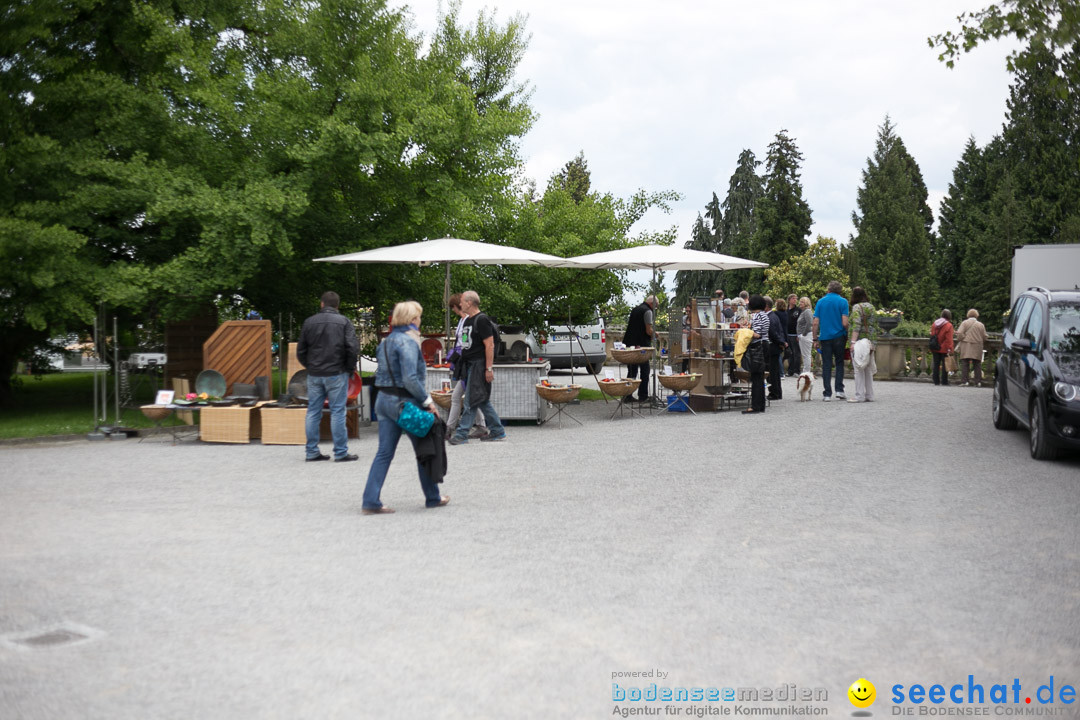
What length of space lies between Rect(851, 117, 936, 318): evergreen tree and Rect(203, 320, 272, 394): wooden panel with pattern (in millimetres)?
51710

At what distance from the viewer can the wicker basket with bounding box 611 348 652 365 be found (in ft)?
56.7

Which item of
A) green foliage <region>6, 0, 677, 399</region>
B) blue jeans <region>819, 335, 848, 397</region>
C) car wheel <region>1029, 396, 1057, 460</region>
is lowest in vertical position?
car wheel <region>1029, 396, 1057, 460</region>

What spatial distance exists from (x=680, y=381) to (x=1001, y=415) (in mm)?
4938

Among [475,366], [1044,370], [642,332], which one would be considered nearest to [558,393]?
[475,366]

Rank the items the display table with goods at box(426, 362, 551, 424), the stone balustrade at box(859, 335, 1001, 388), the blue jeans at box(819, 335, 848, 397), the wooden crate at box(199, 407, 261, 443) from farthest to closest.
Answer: the stone balustrade at box(859, 335, 1001, 388) → the blue jeans at box(819, 335, 848, 397) → the display table with goods at box(426, 362, 551, 424) → the wooden crate at box(199, 407, 261, 443)

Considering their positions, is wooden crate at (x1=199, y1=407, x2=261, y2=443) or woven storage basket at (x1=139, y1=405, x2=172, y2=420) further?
woven storage basket at (x1=139, y1=405, x2=172, y2=420)

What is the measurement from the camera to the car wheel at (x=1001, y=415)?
48.2 feet

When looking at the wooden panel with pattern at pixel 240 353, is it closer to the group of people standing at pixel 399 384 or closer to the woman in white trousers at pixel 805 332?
the group of people standing at pixel 399 384

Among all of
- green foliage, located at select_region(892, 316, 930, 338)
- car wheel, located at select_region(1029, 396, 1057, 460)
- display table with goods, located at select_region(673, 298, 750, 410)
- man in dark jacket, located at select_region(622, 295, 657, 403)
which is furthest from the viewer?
green foliage, located at select_region(892, 316, 930, 338)

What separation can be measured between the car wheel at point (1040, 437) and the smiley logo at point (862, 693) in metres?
8.13

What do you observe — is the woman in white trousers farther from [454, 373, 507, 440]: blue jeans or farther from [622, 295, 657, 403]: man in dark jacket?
[454, 373, 507, 440]: blue jeans

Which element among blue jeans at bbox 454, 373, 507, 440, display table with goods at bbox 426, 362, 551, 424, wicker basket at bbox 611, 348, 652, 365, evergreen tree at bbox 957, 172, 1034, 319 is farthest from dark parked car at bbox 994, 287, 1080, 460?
evergreen tree at bbox 957, 172, 1034, 319

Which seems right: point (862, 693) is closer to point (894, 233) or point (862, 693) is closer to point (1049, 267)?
point (1049, 267)

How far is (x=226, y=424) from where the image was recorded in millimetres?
14352
